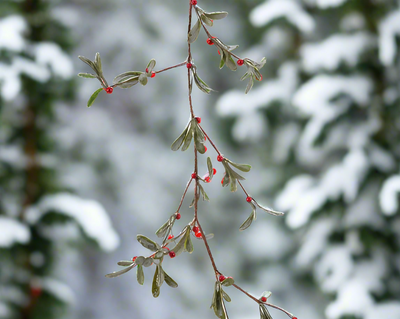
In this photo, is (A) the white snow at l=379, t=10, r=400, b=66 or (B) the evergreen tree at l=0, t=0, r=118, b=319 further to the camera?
(B) the evergreen tree at l=0, t=0, r=118, b=319

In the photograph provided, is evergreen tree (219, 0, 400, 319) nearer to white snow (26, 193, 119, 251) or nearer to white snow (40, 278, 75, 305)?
white snow (26, 193, 119, 251)

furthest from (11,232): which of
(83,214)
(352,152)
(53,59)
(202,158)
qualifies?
(352,152)

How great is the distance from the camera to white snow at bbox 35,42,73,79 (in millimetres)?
1134

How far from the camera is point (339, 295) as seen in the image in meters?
1.03

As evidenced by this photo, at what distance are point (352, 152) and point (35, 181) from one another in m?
0.91

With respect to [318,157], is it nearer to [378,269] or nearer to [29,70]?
[378,269]

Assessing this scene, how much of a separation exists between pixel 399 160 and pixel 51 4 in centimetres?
113

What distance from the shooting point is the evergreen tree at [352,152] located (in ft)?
3.48

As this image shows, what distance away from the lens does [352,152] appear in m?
1.09

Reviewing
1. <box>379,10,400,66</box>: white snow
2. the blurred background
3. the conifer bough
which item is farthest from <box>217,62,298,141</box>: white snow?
the conifer bough

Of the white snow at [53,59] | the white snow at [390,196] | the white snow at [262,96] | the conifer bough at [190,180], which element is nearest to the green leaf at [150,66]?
the conifer bough at [190,180]

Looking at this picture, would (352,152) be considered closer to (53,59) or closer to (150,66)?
(53,59)

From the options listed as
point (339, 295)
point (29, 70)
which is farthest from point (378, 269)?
point (29, 70)

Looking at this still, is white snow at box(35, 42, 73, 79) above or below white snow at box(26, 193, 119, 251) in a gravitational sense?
above
